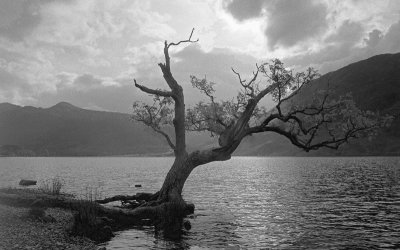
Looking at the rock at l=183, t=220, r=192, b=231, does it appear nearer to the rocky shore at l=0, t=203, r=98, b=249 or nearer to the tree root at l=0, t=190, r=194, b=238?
the tree root at l=0, t=190, r=194, b=238

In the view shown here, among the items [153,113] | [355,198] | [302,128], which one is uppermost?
[153,113]

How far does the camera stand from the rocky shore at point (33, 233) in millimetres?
19141

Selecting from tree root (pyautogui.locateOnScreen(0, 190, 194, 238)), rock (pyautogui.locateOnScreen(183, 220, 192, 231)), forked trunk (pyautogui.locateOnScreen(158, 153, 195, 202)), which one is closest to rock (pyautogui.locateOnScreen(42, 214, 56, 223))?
tree root (pyautogui.locateOnScreen(0, 190, 194, 238))

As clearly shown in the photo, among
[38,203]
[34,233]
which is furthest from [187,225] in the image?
[38,203]

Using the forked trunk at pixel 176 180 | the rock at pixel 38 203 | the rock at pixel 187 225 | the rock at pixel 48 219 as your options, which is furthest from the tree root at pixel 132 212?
the rock at pixel 48 219

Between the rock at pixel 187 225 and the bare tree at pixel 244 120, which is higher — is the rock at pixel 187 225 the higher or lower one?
the lower one

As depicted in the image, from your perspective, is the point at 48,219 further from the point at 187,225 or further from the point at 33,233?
the point at 187,225

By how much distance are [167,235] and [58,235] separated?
800 centimetres

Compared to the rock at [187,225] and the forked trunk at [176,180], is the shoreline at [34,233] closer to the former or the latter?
the forked trunk at [176,180]

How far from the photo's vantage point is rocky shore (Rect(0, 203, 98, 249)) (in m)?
19.1

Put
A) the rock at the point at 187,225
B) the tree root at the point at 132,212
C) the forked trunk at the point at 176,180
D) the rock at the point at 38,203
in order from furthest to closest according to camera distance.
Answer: the forked trunk at the point at 176,180 < the rock at the point at 38,203 < the rock at the point at 187,225 < the tree root at the point at 132,212

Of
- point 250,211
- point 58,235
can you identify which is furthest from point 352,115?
point 58,235

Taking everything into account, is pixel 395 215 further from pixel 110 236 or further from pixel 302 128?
pixel 110 236

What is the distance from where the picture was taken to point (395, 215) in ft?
119
